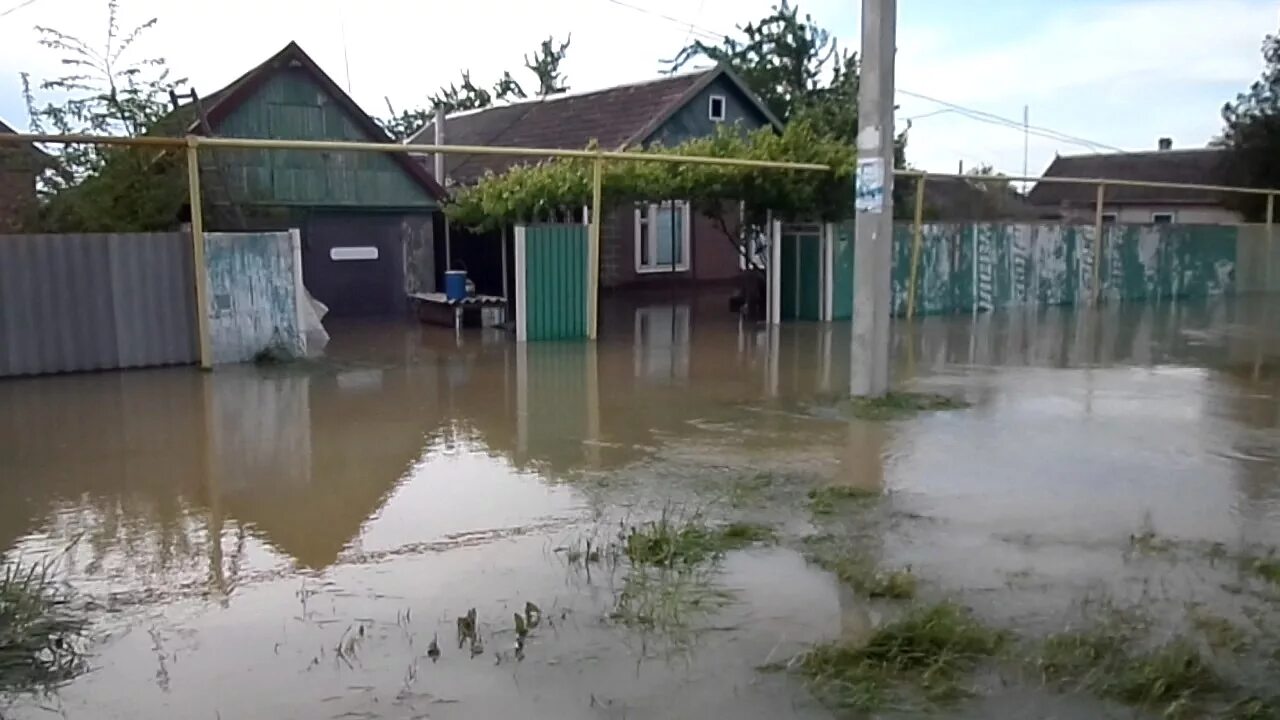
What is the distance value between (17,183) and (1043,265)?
1510 cm

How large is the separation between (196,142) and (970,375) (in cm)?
772

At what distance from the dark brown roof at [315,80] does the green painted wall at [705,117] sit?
207 inches

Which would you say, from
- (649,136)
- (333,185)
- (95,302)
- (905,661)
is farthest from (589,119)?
(905,661)

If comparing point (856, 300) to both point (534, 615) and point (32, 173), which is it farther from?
point (32, 173)

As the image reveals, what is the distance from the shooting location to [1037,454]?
797 centimetres

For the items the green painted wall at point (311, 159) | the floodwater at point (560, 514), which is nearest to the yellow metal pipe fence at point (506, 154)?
the floodwater at point (560, 514)

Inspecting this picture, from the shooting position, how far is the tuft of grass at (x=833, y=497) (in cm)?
648

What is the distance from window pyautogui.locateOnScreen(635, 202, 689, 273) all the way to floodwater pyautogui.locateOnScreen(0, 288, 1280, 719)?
12.5 metres

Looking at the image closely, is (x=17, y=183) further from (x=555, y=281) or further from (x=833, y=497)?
(x=833, y=497)

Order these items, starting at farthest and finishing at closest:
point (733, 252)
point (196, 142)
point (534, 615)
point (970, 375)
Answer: point (733, 252), point (970, 375), point (196, 142), point (534, 615)

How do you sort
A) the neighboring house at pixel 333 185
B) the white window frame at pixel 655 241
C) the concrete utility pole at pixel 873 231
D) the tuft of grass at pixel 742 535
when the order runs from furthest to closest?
the white window frame at pixel 655 241, the neighboring house at pixel 333 185, the concrete utility pole at pixel 873 231, the tuft of grass at pixel 742 535

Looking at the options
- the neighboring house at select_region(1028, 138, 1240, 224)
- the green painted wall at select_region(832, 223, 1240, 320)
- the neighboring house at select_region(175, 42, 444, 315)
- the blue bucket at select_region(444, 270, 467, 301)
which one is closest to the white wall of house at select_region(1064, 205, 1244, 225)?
the neighboring house at select_region(1028, 138, 1240, 224)

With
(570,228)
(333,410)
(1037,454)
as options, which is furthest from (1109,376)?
(333,410)

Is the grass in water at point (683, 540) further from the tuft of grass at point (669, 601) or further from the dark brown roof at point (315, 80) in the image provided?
the dark brown roof at point (315, 80)
